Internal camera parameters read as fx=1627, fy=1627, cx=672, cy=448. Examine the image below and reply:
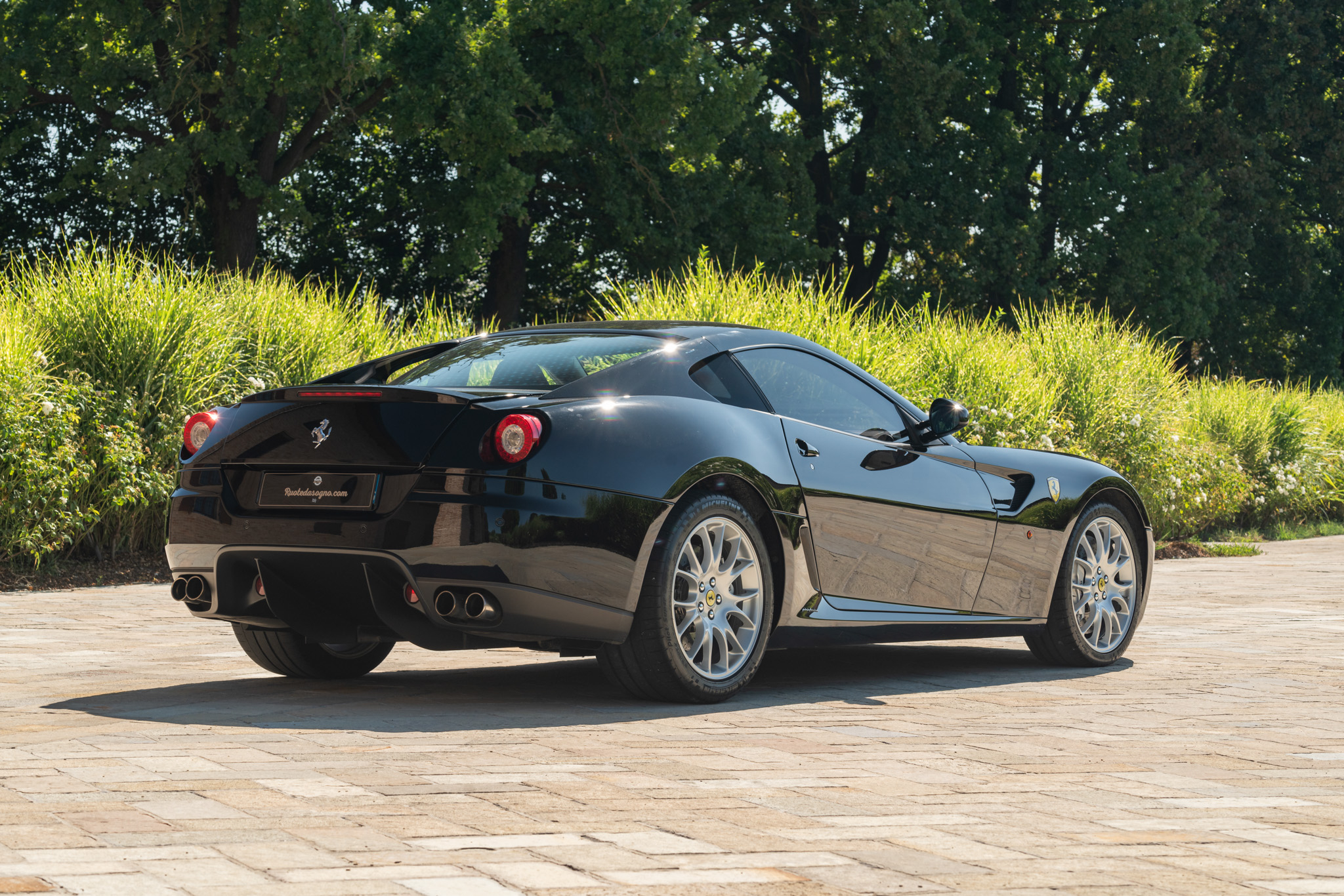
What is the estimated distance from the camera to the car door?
6.54 metres

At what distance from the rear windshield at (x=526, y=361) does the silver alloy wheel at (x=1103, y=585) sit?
259 centimetres

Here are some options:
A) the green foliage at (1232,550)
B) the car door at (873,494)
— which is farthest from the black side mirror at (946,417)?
the green foliage at (1232,550)

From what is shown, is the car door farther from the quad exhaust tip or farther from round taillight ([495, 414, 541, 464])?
the quad exhaust tip

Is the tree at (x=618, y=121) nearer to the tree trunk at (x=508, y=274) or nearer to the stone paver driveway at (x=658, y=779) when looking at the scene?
the tree trunk at (x=508, y=274)

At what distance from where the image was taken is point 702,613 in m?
6.01

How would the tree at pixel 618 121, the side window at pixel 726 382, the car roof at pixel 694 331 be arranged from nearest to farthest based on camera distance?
the side window at pixel 726 382
the car roof at pixel 694 331
the tree at pixel 618 121

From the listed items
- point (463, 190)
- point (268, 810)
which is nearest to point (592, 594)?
point (268, 810)

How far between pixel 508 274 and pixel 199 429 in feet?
90.9

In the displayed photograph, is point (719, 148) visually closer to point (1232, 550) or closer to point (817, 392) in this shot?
point (1232, 550)

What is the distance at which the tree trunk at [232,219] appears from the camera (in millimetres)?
28484

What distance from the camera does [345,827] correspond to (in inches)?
155

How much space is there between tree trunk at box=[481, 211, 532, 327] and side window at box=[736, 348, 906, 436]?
86.4 ft

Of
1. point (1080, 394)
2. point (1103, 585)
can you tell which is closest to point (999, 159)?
point (1080, 394)

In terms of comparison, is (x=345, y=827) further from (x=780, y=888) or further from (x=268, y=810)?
(x=780, y=888)
